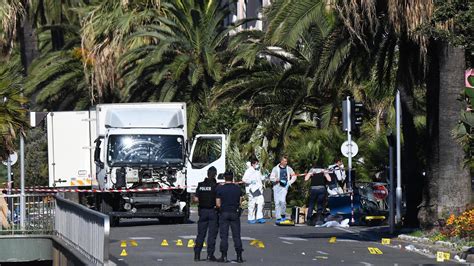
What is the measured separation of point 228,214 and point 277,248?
3.18m

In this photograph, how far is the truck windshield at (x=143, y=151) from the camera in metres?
31.9

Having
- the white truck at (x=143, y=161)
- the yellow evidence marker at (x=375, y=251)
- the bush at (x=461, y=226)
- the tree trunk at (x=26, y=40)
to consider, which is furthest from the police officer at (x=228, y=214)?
the tree trunk at (x=26, y=40)

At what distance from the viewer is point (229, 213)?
69.3ft

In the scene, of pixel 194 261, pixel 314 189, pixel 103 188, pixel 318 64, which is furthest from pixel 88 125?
pixel 194 261

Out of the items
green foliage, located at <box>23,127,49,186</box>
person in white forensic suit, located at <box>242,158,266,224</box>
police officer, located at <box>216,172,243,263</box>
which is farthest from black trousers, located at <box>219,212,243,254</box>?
green foliage, located at <box>23,127,49,186</box>

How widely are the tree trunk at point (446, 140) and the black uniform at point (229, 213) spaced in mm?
6525

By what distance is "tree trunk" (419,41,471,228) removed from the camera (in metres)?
25.9

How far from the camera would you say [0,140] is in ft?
82.8

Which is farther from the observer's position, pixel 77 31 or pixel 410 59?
pixel 77 31

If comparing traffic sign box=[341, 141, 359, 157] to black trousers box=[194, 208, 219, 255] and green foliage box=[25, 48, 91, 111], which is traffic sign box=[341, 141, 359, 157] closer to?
black trousers box=[194, 208, 219, 255]

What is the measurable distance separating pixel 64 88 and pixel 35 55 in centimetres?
308

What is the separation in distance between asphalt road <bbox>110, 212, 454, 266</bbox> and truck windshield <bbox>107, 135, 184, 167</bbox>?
1.70 metres

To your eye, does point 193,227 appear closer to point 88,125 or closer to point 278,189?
point 278,189

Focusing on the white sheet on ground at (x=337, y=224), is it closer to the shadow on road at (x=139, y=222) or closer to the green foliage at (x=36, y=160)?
the shadow on road at (x=139, y=222)
